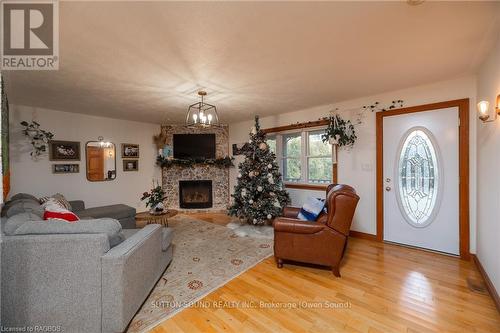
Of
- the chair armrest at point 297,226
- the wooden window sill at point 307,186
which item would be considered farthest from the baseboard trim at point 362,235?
the chair armrest at point 297,226

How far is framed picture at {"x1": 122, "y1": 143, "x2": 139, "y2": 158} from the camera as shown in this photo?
17.2 feet

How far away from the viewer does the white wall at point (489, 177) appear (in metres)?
1.99

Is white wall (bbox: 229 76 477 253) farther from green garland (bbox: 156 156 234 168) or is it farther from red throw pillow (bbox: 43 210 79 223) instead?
red throw pillow (bbox: 43 210 79 223)

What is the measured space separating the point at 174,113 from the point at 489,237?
5.13 meters

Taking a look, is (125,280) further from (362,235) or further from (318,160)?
(318,160)

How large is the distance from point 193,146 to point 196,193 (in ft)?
4.27

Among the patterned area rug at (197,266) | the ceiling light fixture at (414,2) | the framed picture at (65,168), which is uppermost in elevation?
the ceiling light fixture at (414,2)

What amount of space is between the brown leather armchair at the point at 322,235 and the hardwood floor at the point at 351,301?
0.69 ft

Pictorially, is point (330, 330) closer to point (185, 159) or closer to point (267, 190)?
point (267, 190)

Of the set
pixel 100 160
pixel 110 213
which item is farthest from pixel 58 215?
pixel 100 160

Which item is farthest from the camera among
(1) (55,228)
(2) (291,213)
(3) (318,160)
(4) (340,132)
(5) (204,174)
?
(5) (204,174)

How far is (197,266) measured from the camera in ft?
9.02

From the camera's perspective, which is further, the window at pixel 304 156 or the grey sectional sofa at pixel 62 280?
the window at pixel 304 156

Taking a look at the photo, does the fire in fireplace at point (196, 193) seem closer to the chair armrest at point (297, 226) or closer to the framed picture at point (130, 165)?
the framed picture at point (130, 165)
